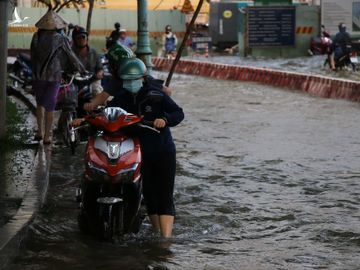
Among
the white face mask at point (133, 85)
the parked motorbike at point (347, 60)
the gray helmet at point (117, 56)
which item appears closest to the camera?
the white face mask at point (133, 85)

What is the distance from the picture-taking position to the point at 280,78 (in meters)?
24.7

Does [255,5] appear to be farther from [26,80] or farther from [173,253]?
[173,253]

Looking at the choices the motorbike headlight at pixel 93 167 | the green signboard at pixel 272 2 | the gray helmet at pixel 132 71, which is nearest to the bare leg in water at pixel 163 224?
the motorbike headlight at pixel 93 167

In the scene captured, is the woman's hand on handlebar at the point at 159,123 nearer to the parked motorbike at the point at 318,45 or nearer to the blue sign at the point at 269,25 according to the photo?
the blue sign at the point at 269,25

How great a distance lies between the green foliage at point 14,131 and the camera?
37.8 ft

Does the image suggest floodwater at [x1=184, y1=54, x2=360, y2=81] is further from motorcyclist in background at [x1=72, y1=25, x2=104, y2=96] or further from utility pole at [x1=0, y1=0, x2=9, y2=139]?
utility pole at [x1=0, y1=0, x2=9, y2=139]

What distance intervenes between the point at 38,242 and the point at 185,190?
8.85ft

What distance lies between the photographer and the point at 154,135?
714 centimetres

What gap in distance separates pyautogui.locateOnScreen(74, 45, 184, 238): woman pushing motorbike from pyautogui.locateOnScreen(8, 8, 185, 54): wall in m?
31.0

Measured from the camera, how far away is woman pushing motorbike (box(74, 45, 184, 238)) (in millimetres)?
7023

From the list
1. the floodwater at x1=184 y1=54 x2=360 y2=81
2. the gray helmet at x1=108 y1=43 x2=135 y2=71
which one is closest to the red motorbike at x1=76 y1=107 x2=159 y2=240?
the gray helmet at x1=108 y1=43 x2=135 y2=71

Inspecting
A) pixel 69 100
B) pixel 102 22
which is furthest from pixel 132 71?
pixel 102 22

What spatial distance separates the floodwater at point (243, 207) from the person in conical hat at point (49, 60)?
0.74 meters

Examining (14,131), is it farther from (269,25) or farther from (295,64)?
(269,25)
